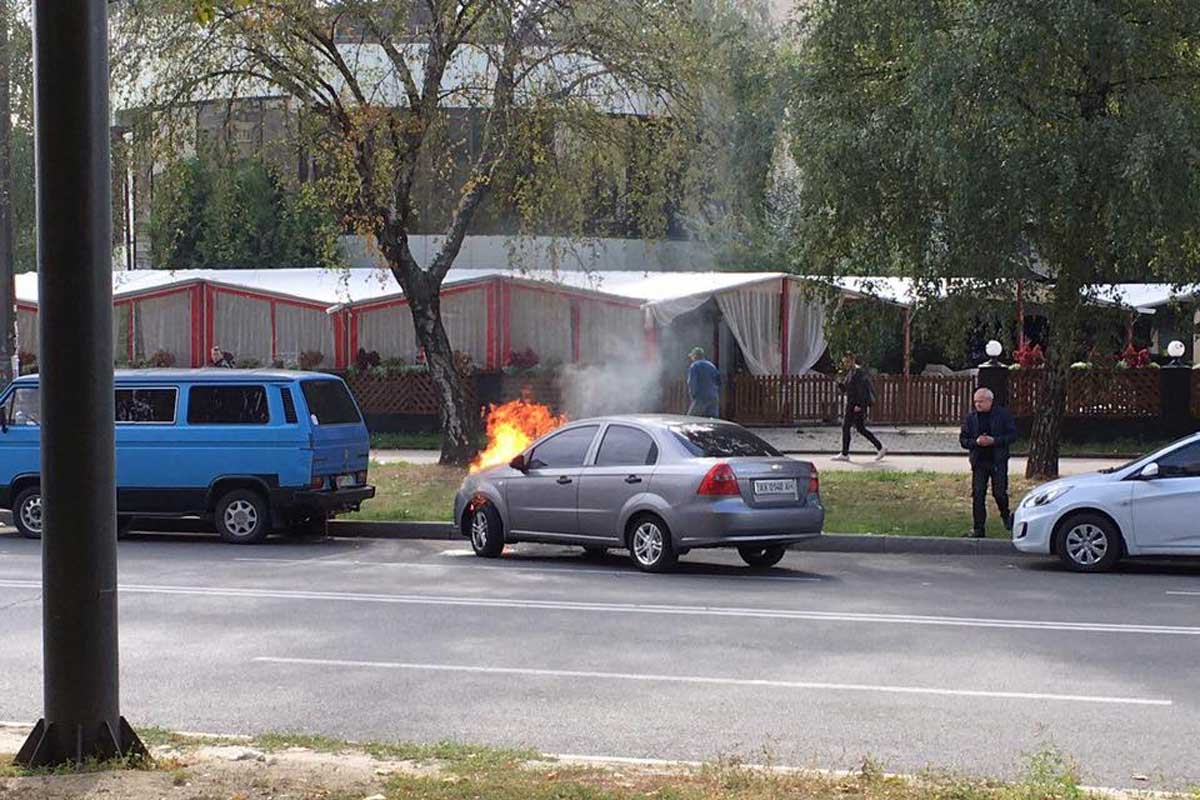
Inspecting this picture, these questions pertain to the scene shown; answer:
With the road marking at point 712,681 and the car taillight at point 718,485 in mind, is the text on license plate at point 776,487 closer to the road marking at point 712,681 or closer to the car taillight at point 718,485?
the car taillight at point 718,485

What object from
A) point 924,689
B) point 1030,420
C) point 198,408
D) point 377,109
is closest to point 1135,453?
point 1030,420

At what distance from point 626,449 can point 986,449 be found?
436cm

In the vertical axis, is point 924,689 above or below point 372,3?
below

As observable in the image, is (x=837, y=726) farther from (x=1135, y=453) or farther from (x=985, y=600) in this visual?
(x=1135, y=453)

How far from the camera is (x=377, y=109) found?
71.1 feet

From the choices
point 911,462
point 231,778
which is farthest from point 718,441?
point 911,462

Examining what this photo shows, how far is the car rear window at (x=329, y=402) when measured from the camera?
18812 millimetres

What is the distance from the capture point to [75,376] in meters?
6.86

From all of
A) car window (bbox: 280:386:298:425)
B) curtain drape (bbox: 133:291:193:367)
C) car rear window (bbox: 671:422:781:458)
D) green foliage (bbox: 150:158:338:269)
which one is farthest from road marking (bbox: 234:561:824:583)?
green foliage (bbox: 150:158:338:269)

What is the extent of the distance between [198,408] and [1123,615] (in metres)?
10.8

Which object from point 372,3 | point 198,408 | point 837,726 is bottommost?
point 837,726

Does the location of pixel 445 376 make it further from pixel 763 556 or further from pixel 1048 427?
pixel 763 556

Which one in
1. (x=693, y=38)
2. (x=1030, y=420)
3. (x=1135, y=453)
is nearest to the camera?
(x=693, y=38)

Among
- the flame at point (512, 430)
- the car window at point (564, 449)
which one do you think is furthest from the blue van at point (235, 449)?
the car window at point (564, 449)
